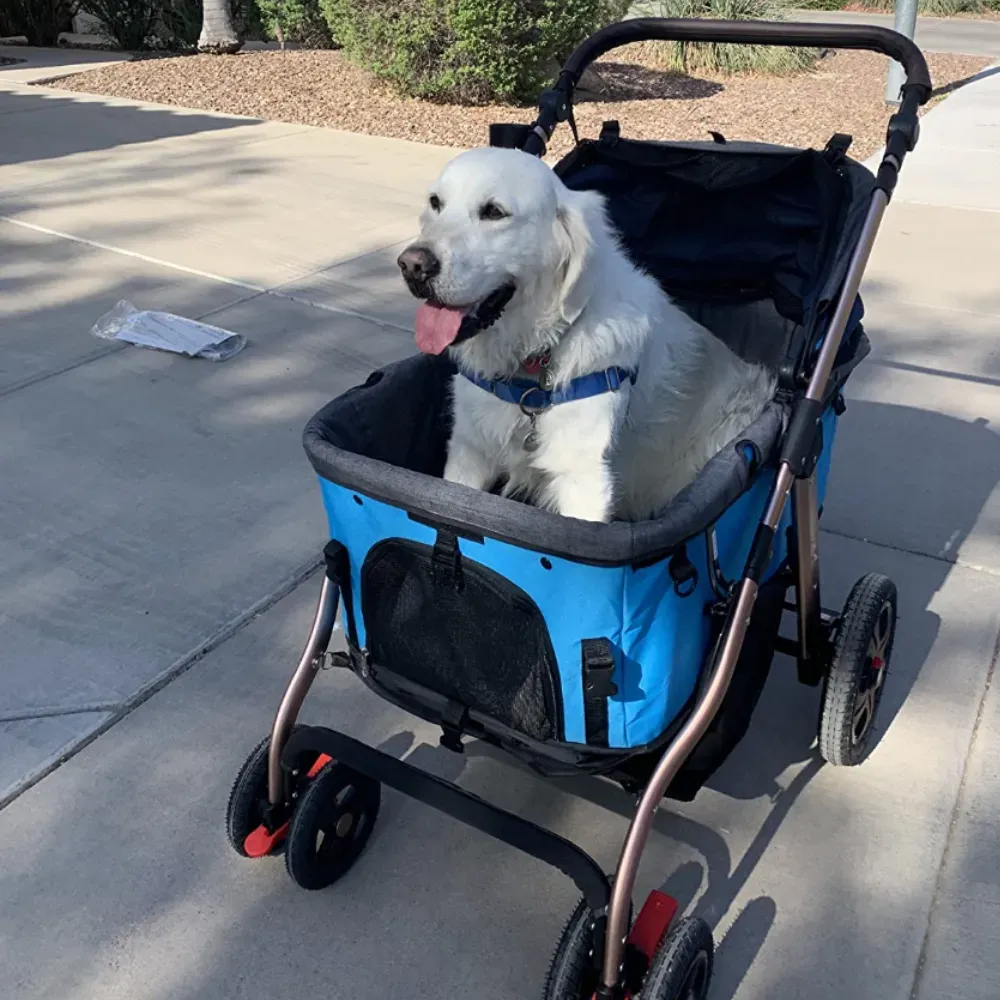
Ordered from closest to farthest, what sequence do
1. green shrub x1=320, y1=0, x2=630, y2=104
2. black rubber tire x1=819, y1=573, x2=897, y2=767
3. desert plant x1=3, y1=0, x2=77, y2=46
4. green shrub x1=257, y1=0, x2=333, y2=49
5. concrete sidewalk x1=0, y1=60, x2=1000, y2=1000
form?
concrete sidewalk x1=0, y1=60, x2=1000, y2=1000 < black rubber tire x1=819, y1=573, x2=897, y2=767 < green shrub x1=320, y1=0, x2=630, y2=104 < green shrub x1=257, y1=0, x2=333, y2=49 < desert plant x1=3, y1=0, x2=77, y2=46

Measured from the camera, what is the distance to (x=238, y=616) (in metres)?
3.20

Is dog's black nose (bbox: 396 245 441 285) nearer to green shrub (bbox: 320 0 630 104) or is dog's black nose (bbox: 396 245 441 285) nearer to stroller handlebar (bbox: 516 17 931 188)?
stroller handlebar (bbox: 516 17 931 188)

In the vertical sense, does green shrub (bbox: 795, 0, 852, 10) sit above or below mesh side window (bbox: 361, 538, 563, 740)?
below

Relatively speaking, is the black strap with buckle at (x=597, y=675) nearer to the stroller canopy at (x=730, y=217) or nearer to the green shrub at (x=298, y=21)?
the stroller canopy at (x=730, y=217)

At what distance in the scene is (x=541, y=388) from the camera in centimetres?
247

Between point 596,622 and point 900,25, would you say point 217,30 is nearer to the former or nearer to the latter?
point 900,25

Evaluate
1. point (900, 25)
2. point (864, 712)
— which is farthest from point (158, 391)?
point (900, 25)

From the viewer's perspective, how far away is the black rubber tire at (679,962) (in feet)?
5.95

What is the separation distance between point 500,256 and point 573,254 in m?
0.18

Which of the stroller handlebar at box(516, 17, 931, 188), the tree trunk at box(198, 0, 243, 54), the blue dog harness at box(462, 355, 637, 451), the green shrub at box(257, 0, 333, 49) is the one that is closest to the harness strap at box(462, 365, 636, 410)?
the blue dog harness at box(462, 355, 637, 451)

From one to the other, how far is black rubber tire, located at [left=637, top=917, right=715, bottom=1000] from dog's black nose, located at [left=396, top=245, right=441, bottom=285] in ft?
4.65

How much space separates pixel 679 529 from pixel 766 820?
1125mm

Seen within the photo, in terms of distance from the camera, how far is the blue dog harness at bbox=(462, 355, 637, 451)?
7.98ft

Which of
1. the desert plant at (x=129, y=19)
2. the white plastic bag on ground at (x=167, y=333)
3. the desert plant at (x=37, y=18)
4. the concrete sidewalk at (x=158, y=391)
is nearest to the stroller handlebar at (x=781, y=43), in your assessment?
the concrete sidewalk at (x=158, y=391)
